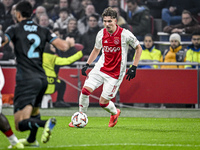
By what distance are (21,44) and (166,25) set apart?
10.2m

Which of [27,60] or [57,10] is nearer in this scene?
[27,60]

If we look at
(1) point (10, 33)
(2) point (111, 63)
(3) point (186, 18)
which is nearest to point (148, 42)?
(3) point (186, 18)

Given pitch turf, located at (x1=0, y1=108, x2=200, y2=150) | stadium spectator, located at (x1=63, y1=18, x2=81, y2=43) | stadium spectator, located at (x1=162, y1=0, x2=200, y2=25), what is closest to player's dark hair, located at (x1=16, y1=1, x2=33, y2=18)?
pitch turf, located at (x1=0, y1=108, x2=200, y2=150)

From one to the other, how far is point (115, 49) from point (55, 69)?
19.4 ft

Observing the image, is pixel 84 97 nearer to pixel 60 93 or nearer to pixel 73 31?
pixel 60 93

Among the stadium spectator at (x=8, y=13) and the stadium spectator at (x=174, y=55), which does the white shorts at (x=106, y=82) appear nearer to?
the stadium spectator at (x=174, y=55)

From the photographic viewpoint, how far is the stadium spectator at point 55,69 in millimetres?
14250

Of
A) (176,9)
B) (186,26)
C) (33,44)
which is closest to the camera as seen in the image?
(33,44)

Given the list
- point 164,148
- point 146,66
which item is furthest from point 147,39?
point 164,148

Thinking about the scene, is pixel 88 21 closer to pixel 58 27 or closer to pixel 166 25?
pixel 58 27

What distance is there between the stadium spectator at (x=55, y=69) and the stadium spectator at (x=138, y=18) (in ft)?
7.28

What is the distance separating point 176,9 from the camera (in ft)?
50.4

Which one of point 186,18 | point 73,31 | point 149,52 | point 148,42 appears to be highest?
point 186,18

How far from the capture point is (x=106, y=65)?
8.87 m
